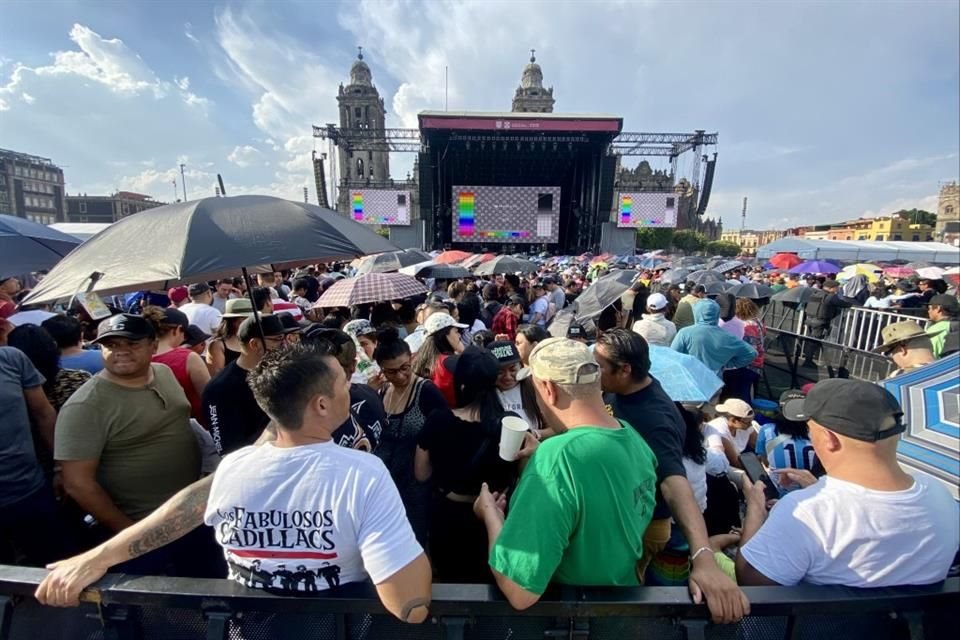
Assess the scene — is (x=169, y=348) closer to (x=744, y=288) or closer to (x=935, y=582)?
(x=935, y=582)

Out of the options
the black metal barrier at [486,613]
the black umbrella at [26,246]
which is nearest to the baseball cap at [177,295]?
the black umbrella at [26,246]

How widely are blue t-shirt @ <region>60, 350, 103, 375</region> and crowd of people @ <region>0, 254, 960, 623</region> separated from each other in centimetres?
3

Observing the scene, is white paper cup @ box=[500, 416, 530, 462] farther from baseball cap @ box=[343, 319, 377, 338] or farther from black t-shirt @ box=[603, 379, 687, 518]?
baseball cap @ box=[343, 319, 377, 338]

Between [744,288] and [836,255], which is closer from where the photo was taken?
[744,288]

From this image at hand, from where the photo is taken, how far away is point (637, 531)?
1.26 meters

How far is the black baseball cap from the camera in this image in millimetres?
1208

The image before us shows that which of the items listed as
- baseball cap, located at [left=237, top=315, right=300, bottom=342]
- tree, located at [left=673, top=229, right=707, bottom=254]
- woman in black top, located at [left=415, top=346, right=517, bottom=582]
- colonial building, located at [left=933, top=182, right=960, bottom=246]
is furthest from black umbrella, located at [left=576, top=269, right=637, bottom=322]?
colonial building, located at [left=933, top=182, right=960, bottom=246]

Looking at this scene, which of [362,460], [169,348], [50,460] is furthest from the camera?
[169,348]

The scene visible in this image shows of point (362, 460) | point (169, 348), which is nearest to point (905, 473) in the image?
point (362, 460)

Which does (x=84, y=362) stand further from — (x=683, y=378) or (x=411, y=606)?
(x=683, y=378)

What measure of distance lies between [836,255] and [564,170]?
18141mm

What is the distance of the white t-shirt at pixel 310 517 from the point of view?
1129 millimetres

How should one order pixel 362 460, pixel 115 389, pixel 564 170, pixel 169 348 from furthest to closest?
1. pixel 564 170
2. pixel 169 348
3. pixel 115 389
4. pixel 362 460

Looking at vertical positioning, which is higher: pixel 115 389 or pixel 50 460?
pixel 115 389
